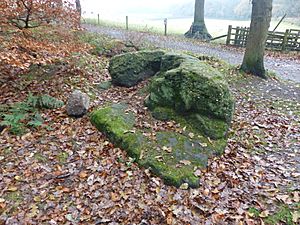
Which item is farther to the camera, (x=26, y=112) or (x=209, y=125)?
(x=26, y=112)

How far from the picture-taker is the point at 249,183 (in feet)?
15.1

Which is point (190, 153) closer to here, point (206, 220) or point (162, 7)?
point (206, 220)

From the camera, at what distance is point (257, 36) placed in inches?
372

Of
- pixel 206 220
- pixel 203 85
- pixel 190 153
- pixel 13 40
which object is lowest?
pixel 206 220

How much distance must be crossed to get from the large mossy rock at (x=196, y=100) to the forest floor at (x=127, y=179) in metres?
0.37

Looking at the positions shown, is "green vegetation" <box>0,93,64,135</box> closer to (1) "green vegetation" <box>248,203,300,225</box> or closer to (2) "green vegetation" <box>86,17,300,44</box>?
(1) "green vegetation" <box>248,203,300,225</box>

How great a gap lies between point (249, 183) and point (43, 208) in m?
3.19

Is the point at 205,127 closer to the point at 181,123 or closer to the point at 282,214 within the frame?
the point at 181,123

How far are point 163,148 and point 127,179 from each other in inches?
35.1

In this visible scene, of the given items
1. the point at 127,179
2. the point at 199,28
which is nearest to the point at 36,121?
the point at 127,179

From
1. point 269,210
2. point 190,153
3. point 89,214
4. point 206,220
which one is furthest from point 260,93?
point 89,214

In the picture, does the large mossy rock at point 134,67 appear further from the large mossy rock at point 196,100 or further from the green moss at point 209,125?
the green moss at point 209,125

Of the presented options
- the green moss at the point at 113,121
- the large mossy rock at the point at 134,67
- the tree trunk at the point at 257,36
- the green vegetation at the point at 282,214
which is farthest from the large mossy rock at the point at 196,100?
the tree trunk at the point at 257,36

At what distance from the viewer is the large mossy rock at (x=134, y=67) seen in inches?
297
